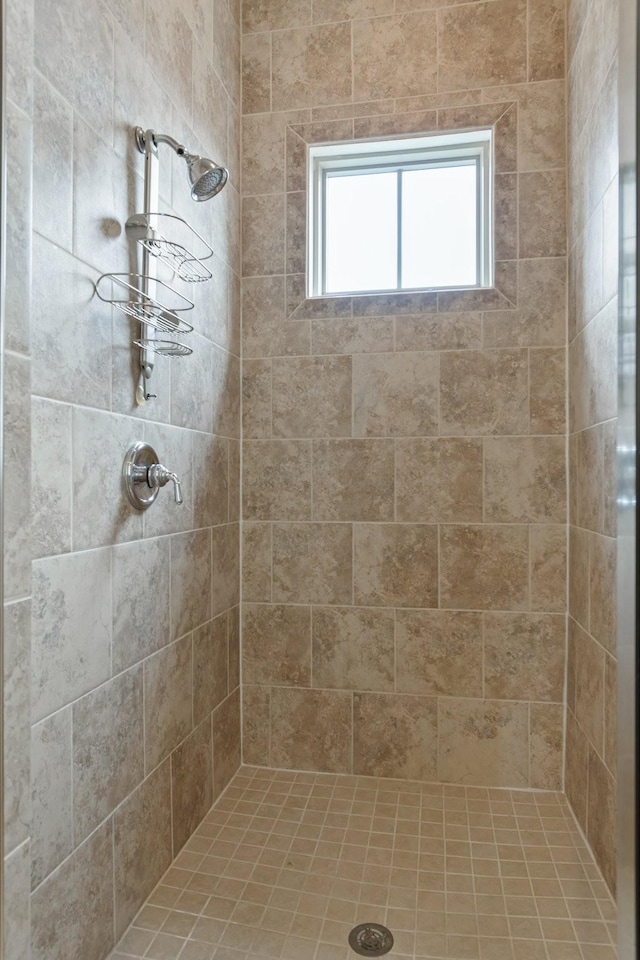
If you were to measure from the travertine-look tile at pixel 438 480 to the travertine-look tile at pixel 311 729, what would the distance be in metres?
0.72

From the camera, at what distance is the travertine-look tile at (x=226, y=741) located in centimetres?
200

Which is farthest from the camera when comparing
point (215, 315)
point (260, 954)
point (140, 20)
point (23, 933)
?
point (215, 315)

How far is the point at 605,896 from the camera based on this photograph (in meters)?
1.53

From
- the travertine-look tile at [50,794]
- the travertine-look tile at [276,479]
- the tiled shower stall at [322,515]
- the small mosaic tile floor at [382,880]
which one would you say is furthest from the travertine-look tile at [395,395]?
the travertine-look tile at [50,794]

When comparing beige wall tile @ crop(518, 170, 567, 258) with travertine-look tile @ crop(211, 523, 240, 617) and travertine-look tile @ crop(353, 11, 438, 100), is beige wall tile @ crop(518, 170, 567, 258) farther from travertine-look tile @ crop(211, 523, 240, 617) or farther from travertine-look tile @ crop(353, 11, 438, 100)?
travertine-look tile @ crop(211, 523, 240, 617)

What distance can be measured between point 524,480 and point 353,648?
84cm

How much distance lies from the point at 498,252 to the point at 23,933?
2153 mm

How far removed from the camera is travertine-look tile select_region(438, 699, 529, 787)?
2084 mm

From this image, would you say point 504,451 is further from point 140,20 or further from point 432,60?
point 140,20

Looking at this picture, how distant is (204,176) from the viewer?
149 centimetres

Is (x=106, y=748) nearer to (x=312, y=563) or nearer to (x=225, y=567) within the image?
(x=225, y=567)

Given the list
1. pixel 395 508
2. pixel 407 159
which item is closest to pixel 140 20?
pixel 407 159

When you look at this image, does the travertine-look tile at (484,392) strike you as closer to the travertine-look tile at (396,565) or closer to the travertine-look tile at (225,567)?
the travertine-look tile at (396,565)

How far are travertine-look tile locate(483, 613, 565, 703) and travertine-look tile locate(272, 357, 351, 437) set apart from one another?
863 mm
